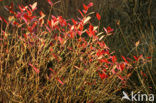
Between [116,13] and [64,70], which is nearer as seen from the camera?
[64,70]

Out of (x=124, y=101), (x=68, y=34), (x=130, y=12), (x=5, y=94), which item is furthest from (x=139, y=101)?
(x=130, y=12)

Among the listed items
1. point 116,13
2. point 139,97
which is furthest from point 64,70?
point 116,13

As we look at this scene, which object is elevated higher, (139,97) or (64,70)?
(64,70)

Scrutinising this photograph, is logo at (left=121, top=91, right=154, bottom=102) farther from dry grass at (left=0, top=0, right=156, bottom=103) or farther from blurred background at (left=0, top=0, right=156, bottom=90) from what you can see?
blurred background at (left=0, top=0, right=156, bottom=90)

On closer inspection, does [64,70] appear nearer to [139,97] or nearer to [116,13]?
[139,97]

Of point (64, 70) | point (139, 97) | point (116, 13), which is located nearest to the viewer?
point (64, 70)

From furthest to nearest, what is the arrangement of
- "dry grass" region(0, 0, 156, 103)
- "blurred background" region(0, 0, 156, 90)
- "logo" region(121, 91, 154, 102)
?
"blurred background" region(0, 0, 156, 90), "logo" region(121, 91, 154, 102), "dry grass" region(0, 0, 156, 103)

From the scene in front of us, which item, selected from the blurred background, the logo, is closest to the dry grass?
the logo

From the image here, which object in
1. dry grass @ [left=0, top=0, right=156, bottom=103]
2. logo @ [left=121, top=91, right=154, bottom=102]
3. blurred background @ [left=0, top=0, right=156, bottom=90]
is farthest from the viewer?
blurred background @ [left=0, top=0, right=156, bottom=90]

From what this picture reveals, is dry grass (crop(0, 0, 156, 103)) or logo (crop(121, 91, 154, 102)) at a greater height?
dry grass (crop(0, 0, 156, 103))

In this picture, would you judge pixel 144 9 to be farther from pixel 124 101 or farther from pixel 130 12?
pixel 124 101

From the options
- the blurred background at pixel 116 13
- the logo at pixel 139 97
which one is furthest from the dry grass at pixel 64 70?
the blurred background at pixel 116 13

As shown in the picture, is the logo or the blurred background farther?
the blurred background

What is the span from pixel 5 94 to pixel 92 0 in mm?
2571
